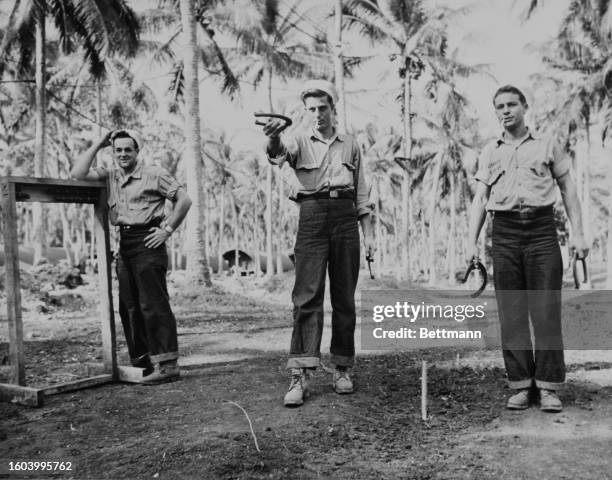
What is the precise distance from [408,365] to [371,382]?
35.9 inches

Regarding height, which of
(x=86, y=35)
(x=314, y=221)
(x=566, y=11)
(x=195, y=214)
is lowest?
(x=314, y=221)

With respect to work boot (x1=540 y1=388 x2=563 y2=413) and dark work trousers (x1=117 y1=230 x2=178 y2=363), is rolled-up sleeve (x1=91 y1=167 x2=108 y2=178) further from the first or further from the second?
work boot (x1=540 y1=388 x2=563 y2=413)

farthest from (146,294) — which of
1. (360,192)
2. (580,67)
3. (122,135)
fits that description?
(580,67)

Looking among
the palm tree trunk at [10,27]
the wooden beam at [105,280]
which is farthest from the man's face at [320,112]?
the palm tree trunk at [10,27]

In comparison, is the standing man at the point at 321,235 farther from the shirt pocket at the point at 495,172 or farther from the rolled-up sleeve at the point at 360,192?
the shirt pocket at the point at 495,172

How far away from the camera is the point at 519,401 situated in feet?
12.5

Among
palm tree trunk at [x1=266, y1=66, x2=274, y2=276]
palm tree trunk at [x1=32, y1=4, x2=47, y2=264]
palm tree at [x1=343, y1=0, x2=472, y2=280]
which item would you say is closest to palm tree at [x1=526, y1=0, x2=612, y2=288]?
palm tree at [x1=343, y1=0, x2=472, y2=280]

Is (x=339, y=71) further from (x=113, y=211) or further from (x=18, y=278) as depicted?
(x=18, y=278)

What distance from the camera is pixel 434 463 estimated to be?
3004 millimetres

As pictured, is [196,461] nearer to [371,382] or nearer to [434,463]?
[434,463]

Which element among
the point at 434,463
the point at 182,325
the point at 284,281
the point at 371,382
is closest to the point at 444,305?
the point at 371,382

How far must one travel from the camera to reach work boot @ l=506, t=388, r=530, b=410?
379cm

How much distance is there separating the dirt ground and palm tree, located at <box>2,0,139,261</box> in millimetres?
12457

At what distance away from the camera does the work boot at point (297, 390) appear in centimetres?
374
